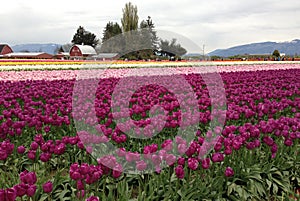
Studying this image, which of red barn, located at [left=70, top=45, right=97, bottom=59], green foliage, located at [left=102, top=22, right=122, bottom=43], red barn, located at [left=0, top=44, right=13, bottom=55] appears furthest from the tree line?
red barn, located at [left=0, top=44, right=13, bottom=55]

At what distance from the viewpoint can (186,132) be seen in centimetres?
490

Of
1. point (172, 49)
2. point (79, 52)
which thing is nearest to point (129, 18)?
point (172, 49)

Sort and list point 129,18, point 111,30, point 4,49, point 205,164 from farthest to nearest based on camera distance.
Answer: point 4,49 < point 111,30 < point 129,18 < point 205,164

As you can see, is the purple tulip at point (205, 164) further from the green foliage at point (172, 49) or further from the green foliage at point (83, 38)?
the green foliage at point (83, 38)

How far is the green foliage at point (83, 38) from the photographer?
87.0 m

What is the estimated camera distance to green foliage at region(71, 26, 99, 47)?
3425 inches

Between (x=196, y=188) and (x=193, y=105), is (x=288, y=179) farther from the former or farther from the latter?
(x=193, y=105)

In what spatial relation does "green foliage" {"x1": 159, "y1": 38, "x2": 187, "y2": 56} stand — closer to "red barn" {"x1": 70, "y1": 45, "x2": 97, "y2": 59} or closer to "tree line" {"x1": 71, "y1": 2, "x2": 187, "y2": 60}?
"tree line" {"x1": 71, "y1": 2, "x2": 187, "y2": 60}

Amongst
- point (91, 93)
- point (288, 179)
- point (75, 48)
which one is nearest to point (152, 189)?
point (288, 179)

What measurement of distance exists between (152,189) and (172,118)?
67.3 inches

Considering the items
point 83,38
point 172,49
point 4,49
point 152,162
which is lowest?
point 152,162

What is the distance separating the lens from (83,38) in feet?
285

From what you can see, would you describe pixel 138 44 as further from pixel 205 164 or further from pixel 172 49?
pixel 205 164

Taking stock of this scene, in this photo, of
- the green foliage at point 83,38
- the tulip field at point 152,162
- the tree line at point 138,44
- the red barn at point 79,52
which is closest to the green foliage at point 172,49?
the tree line at point 138,44
